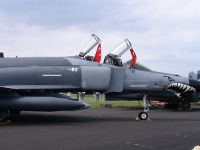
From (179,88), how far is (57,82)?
6.52m

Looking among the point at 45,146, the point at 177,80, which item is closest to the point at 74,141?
the point at 45,146

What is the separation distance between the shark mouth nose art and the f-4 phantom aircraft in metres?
1.03

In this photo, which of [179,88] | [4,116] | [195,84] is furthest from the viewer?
[195,84]

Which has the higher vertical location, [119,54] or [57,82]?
[119,54]

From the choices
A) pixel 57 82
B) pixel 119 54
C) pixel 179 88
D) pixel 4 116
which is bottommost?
pixel 4 116

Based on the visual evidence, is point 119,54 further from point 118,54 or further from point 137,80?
point 137,80

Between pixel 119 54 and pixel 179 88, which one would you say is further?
pixel 179 88

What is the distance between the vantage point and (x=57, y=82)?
10.6 metres

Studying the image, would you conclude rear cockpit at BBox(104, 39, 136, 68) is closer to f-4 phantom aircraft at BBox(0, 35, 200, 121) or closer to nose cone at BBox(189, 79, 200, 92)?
f-4 phantom aircraft at BBox(0, 35, 200, 121)

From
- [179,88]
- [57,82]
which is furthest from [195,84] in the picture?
[57,82]

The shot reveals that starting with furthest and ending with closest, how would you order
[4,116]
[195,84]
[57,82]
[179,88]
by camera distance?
[195,84]
[179,88]
[57,82]
[4,116]

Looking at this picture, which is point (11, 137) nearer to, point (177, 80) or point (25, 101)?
point (25, 101)

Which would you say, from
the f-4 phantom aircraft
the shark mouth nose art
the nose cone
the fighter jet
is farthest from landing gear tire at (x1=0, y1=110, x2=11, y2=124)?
the nose cone

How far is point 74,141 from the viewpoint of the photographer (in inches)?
249
